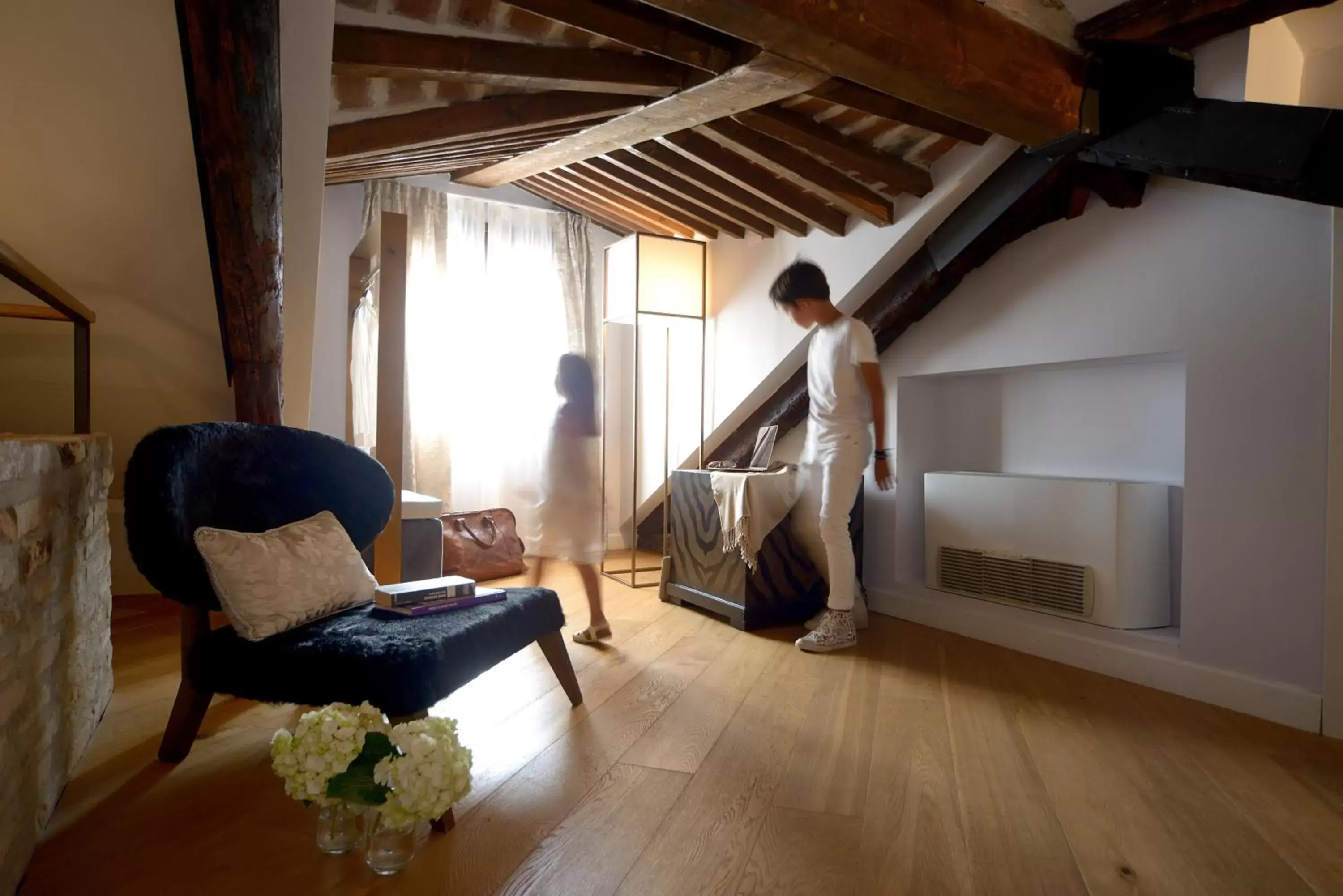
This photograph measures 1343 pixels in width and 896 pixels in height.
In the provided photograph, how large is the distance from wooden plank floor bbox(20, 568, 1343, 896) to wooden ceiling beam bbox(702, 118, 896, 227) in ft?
6.36

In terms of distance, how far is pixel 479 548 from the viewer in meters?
4.42

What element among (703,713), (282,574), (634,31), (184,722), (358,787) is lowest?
(703,713)

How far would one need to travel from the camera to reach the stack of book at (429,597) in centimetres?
193

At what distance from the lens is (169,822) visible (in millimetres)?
1590

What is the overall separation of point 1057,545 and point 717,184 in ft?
7.19

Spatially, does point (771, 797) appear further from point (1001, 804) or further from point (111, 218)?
point (111, 218)

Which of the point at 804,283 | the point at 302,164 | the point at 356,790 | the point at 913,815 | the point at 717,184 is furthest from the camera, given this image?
the point at 717,184

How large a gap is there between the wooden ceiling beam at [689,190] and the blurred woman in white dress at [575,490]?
1140mm

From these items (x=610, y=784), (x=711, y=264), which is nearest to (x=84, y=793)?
(x=610, y=784)

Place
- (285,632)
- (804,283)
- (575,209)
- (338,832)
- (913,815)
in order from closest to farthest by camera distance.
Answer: (338,832) < (913,815) < (285,632) < (804,283) < (575,209)

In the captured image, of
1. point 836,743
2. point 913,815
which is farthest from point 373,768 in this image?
point 836,743

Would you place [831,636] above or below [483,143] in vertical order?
below

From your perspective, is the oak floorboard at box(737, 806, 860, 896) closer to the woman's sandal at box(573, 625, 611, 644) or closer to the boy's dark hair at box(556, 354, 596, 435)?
the woman's sandal at box(573, 625, 611, 644)

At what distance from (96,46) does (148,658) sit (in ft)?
→ 6.53
